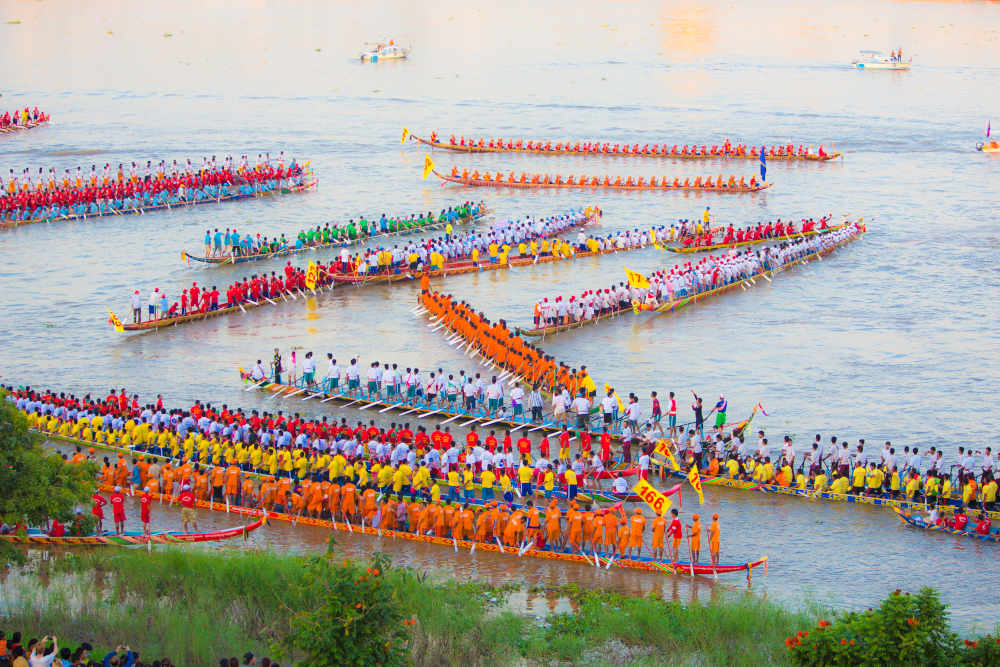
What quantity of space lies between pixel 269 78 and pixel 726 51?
58497 mm

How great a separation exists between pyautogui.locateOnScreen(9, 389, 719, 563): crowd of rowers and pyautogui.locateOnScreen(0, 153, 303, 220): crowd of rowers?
29299 millimetres

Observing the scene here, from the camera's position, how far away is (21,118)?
87562 mm

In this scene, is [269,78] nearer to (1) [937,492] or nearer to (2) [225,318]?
(2) [225,318]

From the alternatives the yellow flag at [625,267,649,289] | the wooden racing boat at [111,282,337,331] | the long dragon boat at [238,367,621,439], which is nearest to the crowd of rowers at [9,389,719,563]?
the long dragon boat at [238,367,621,439]

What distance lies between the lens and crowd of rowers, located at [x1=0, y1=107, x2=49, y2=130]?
84.8 meters

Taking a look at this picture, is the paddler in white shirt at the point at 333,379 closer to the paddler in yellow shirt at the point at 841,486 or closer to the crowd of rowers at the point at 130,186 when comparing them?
the paddler in yellow shirt at the point at 841,486

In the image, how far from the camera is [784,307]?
44219 millimetres

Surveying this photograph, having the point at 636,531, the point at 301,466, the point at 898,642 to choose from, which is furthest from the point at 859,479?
the point at 301,466

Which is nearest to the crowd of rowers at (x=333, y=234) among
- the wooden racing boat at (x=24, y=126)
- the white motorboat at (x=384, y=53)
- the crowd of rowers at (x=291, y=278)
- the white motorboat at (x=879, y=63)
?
the crowd of rowers at (x=291, y=278)

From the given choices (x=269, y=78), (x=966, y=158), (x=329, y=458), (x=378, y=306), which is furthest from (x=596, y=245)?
(x=269, y=78)

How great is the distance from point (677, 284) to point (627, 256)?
25.6 feet

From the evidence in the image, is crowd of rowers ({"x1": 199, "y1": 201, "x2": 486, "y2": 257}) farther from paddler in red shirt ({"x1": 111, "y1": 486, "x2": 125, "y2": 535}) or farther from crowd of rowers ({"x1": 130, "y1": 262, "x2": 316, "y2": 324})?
paddler in red shirt ({"x1": 111, "y1": 486, "x2": 125, "y2": 535})

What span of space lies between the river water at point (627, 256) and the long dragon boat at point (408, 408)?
2.42ft

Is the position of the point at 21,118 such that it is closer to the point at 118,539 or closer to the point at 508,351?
the point at 508,351
